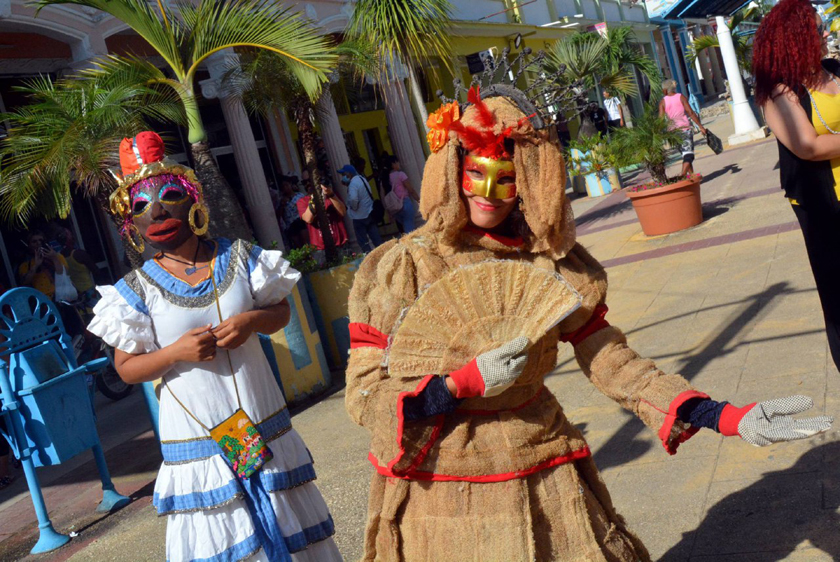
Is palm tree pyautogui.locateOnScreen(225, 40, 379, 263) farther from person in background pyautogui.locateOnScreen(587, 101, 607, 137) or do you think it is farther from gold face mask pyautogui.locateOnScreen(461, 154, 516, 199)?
person in background pyautogui.locateOnScreen(587, 101, 607, 137)

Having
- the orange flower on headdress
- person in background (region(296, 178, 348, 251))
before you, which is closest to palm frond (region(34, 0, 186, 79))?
person in background (region(296, 178, 348, 251))

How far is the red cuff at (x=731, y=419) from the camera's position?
86.9 inches

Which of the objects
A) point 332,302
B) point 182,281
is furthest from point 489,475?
point 332,302

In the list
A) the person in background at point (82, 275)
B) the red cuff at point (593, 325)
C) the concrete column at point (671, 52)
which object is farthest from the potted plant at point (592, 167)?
the concrete column at point (671, 52)

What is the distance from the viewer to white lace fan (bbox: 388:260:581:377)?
2242 mm

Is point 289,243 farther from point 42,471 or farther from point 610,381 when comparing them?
point 610,381

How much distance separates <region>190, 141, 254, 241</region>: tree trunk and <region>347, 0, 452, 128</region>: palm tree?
3806 millimetres

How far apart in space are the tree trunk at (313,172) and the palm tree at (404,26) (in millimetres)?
1882

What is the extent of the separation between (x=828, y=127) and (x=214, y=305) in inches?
99.0

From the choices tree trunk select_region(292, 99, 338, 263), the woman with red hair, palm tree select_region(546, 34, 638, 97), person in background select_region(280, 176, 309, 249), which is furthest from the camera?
palm tree select_region(546, 34, 638, 97)

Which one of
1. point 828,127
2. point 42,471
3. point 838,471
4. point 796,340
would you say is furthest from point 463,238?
point 42,471

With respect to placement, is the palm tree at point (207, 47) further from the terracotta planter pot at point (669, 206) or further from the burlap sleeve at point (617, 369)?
the burlap sleeve at point (617, 369)

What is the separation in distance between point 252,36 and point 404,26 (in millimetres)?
3331

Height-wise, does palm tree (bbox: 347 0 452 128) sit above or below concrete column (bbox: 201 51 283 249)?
above
